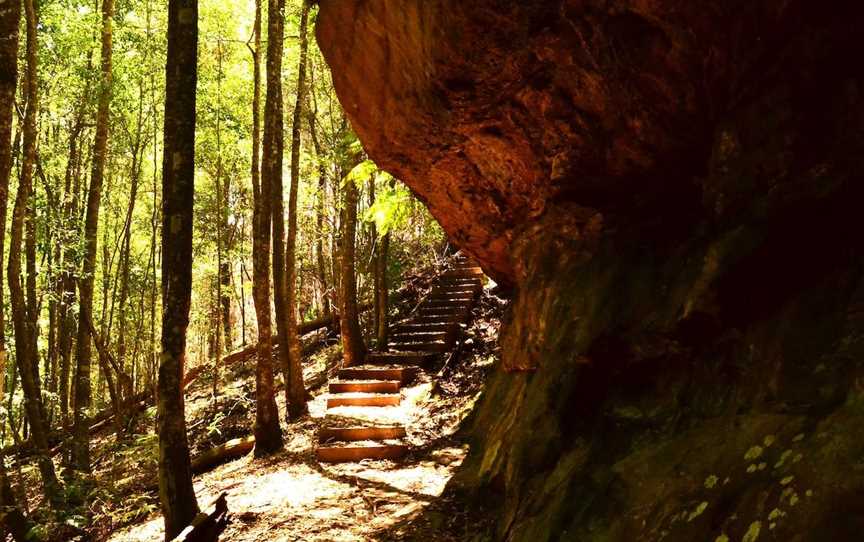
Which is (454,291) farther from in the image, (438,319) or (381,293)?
(381,293)

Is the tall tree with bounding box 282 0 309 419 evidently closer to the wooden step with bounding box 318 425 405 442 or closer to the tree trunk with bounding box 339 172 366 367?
the tree trunk with bounding box 339 172 366 367

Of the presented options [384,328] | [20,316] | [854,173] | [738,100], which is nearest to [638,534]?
[854,173]

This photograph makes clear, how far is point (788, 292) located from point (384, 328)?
11765 millimetres

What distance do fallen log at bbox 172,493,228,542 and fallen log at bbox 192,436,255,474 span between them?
3478 mm

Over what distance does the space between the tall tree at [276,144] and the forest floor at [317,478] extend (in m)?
2.71

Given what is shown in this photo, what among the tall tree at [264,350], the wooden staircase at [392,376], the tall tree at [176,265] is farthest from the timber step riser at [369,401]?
the tall tree at [176,265]

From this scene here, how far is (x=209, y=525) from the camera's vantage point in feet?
22.6

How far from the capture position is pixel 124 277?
15344 millimetres

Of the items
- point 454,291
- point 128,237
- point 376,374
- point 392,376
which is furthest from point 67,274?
point 454,291

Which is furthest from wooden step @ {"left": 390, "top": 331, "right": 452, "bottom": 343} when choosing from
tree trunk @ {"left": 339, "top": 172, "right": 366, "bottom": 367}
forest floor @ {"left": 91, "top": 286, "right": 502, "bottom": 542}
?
tree trunk @ {"left": 339, "top": 172, "right": 366, "bottom": 367}

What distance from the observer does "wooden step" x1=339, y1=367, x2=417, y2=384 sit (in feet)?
42.2

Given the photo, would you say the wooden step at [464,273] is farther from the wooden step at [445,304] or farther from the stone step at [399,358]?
the stone step at [399,358]

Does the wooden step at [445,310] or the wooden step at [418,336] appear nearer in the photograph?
the wooden step at [418,336]

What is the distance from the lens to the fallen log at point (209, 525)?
645 centimetres
